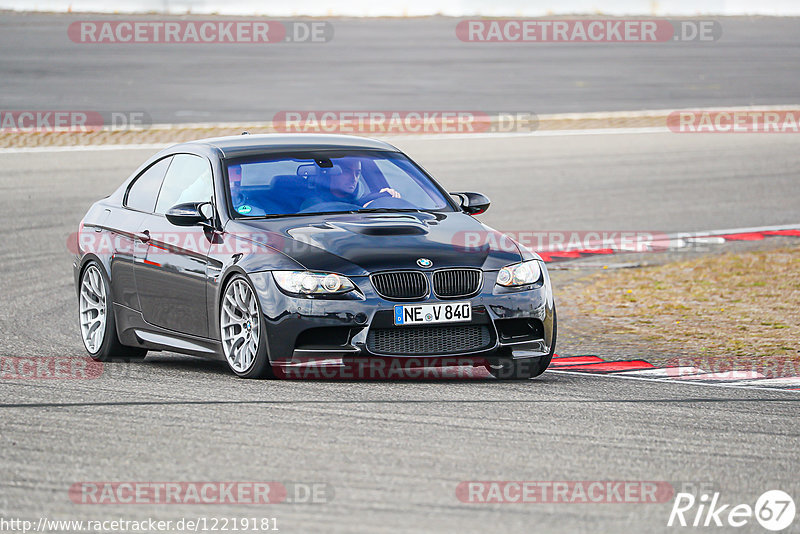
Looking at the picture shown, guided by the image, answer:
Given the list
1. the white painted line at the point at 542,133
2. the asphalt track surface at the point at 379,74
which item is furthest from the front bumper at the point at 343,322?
the asphalt track surface at the point at 379,74

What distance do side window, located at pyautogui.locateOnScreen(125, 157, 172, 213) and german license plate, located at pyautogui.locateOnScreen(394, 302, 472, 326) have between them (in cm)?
237

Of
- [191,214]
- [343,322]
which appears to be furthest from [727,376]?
[191,214]

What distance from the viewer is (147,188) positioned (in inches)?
380

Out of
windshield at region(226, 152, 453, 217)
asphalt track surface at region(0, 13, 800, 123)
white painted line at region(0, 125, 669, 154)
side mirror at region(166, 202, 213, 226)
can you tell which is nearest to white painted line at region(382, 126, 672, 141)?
white painted line at region(0, 125, 669, 154)

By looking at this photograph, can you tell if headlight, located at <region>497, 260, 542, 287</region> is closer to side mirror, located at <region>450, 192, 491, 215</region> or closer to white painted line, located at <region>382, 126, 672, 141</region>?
side mirror, located at <region>450, 192, 491, 215</region>

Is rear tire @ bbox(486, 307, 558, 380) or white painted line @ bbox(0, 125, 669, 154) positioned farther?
white painted line @ bbox(0, 125, 669, 154)

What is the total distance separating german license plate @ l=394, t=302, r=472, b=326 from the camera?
7.89 meters

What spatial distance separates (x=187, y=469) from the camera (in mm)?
5855

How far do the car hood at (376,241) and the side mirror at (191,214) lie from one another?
0.71 feet

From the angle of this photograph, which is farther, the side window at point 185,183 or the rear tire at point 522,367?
the side window at point 185,183

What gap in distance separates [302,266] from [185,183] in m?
1.78

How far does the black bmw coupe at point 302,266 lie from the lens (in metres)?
7.91

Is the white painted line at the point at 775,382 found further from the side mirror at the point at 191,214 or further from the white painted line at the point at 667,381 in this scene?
the side mirror at the point at 191,214

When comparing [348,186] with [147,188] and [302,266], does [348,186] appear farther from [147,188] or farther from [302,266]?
[147,188]
